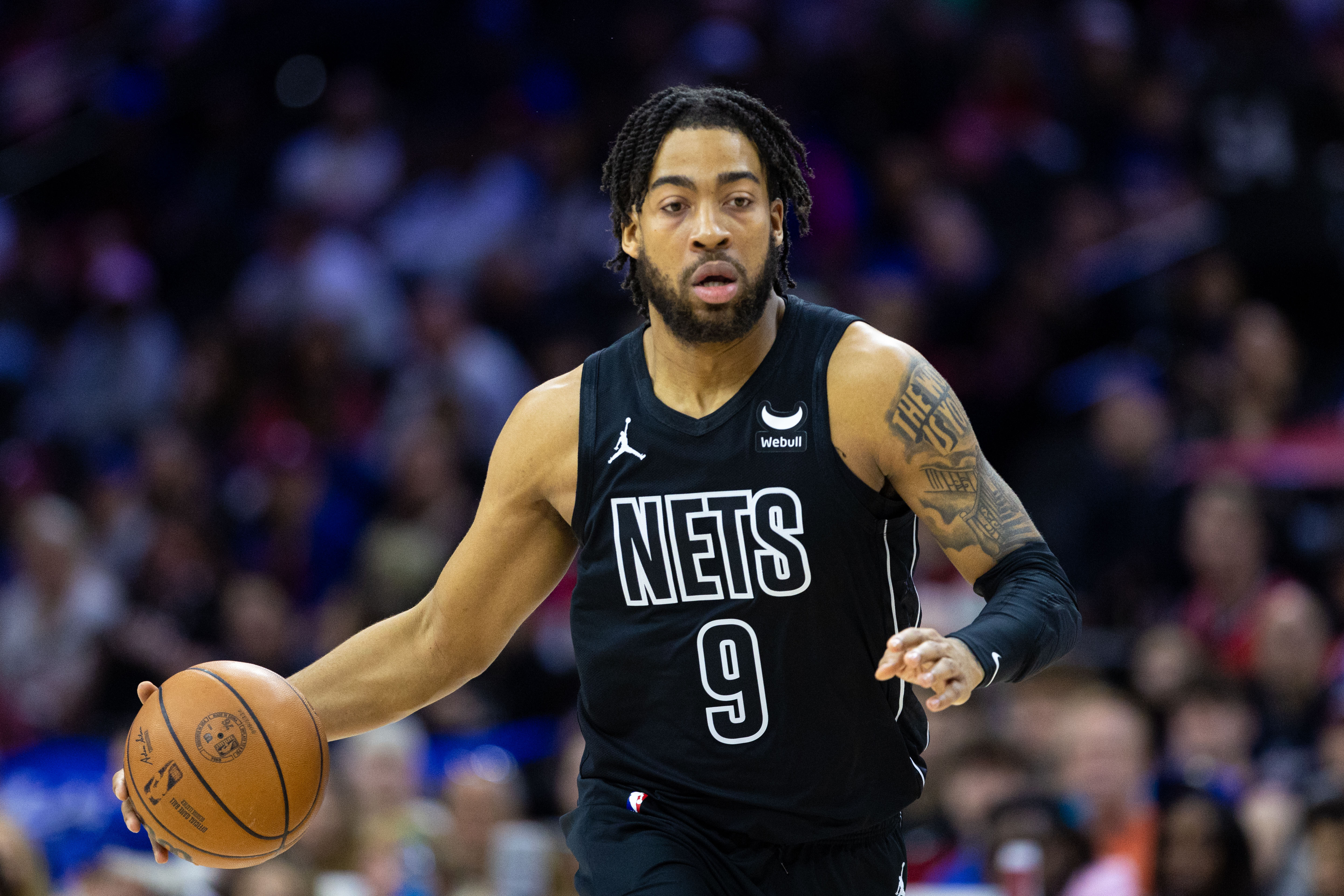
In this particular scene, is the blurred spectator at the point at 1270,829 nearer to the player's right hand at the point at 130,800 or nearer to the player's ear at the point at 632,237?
the player's ear at the point at 632,237

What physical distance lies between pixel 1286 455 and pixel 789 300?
496 centimetres

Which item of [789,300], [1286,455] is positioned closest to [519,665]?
[1286,455]

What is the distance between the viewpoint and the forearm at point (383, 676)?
3945mm

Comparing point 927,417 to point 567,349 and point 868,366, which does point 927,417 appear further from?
point 567,349

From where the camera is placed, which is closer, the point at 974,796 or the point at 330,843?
the point at 974,796

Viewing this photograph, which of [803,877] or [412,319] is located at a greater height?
[412,319]

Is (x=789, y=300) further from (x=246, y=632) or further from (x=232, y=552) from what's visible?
(x=232, y=552)

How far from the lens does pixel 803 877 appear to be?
11.6 ft

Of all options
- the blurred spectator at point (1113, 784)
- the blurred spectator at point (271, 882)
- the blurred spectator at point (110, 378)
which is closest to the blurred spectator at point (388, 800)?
the blurred spectator at point (271, 882)

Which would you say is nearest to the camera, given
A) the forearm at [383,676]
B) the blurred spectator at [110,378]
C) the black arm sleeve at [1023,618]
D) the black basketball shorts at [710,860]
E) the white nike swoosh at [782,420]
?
the black arm sleeve at [1023,618]

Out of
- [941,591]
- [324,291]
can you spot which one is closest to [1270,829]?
[941,591]

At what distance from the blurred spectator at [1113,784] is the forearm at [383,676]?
276 centimetres

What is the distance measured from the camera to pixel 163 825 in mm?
3691
